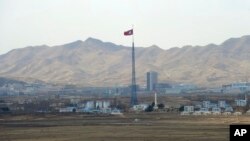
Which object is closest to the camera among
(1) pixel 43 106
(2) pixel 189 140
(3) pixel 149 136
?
(2) pixel 189 140

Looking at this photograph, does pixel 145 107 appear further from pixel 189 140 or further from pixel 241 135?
pixel 241 135

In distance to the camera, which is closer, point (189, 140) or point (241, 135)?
point (241, 135)

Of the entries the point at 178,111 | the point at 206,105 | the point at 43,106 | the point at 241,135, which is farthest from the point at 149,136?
the point at 43,106

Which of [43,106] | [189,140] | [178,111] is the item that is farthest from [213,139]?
[43,106]

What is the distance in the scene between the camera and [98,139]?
185 feet

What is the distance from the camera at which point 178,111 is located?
131 meters

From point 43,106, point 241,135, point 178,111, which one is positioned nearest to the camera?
point 241,135

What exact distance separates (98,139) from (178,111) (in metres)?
75.7

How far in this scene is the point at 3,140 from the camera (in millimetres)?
56438

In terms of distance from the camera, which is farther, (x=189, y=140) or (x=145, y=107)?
(x=145, y=107)

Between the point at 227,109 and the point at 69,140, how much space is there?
270 feet

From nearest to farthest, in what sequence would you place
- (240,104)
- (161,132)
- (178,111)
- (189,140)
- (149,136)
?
(189,140)
(149,136)
(161,132)
(178,111)
(240,104)

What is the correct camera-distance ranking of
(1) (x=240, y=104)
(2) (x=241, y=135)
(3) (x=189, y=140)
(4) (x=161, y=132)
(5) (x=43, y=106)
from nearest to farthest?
(2) (x=241, y=135), (3) (x=189, y=140), (4) (x=161, y=132), (1) (x=240, y=104), (5) (x=43, y=106)

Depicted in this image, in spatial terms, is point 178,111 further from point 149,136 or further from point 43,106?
point 149,136
